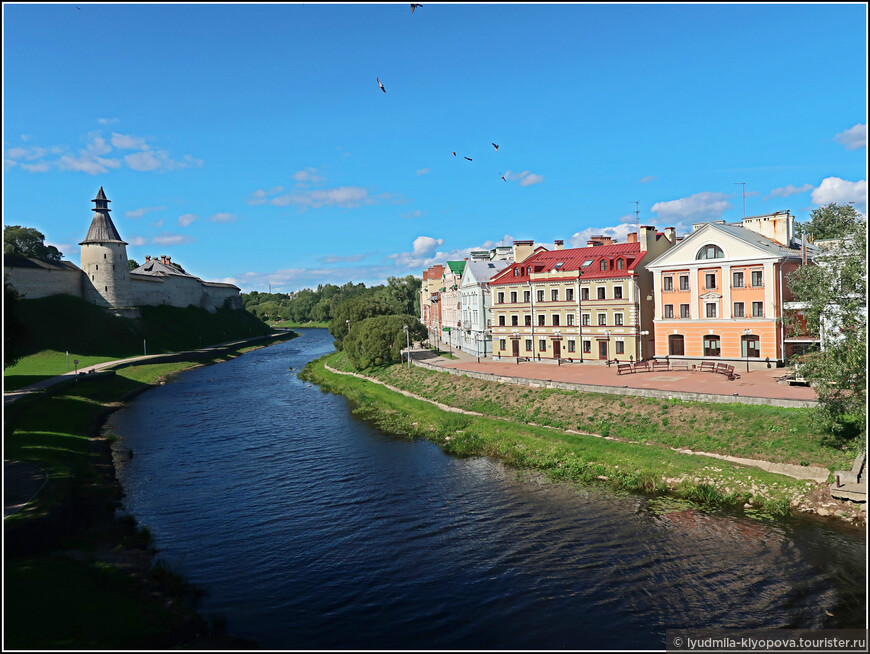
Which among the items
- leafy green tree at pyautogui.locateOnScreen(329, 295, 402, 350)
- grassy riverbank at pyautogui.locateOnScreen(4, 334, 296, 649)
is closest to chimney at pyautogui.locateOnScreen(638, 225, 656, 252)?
leafy green tree at pyautogui.locateOnScreen(329, 295, 402, 350)

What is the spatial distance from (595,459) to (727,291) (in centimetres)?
2314

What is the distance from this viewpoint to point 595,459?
1219 inches

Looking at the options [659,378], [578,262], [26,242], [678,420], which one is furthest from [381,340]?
[26,242]

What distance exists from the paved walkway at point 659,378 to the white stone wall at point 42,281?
7122 cm

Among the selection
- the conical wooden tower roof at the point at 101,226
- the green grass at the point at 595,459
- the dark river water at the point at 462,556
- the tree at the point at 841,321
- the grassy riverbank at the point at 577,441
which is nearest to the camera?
the dark river water at the point at 462,556

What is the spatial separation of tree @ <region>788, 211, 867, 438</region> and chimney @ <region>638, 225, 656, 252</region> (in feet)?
90.3

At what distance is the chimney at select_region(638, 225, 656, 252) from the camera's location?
52.9 metres

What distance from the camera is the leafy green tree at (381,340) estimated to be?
208 ft

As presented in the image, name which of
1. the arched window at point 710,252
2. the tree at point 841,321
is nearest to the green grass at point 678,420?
the tree at point 841,321

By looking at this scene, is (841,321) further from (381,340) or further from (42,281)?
(42,281)

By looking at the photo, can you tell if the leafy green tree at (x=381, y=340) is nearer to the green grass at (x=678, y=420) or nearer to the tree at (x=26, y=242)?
the green grass at (x=678, y=420)

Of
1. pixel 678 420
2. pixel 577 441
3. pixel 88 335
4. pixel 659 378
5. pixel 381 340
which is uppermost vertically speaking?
pixel 88 335

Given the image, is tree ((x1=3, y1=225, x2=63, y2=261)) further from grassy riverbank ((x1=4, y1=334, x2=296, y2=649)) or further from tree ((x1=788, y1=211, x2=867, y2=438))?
tree ((x1=788, y1=211, x2=867, y2=438))

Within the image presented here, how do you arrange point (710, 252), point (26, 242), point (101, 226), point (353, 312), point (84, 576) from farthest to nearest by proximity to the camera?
point (26, 242), point (101, 226), point (353, 312), point (710, 252), point (84, 576)
